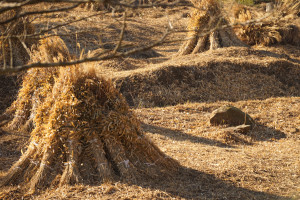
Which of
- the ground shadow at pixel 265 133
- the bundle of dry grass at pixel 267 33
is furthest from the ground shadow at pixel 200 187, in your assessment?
the bundle of dry grass at pixel 267 33

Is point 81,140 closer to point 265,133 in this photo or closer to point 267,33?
point 265,133

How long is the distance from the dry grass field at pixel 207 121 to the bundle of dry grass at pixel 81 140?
0.41 ft

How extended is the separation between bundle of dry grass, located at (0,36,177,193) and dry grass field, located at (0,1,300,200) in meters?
0.12

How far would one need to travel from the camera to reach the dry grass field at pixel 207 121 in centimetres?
367

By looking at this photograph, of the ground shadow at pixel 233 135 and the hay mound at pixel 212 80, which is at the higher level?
the hay mound at pixel 212 80

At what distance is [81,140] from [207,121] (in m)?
3.59

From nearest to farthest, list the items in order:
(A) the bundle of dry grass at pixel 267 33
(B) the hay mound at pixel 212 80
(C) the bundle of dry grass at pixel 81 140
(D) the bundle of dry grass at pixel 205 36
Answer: (C) the bundle of dry grass at pixel 81 140, (B) the hay mound at pixel 212 80, (D) the bundle of dry grass at pixel 205 36, (A) the bundle of dry grass at pixel 267 33

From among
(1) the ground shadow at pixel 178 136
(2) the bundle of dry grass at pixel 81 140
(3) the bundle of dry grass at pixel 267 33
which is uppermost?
(3) the bundle of dry grass at pixel 267 33

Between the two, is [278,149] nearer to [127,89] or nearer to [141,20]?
[127,89]

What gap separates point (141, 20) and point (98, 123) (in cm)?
1241

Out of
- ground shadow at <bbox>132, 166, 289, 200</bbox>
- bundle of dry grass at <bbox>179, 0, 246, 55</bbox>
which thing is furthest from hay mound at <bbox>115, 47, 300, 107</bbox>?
ground shadow at <bbox>132, 166, 289, 200</bbox>

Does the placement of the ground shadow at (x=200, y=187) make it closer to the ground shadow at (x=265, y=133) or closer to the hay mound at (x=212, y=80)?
the ground shadow at (x=265, y=133)

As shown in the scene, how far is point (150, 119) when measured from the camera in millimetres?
6930

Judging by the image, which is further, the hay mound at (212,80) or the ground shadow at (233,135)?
the hay mound at (212,80)
